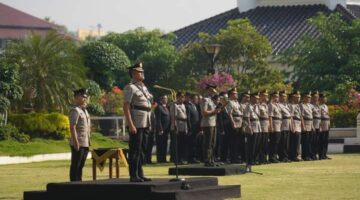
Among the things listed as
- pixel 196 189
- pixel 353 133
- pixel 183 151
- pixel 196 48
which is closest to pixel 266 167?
pixel 183 151

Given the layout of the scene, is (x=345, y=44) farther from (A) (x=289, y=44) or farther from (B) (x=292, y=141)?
(B) (x=292, y=141)

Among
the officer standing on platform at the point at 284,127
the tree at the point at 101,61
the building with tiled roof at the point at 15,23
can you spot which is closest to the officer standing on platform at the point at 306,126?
the officer standing on platform at the point at 284,127

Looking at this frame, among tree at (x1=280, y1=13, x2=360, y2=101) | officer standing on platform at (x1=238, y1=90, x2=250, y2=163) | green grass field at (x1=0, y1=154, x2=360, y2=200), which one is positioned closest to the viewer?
green grass field at (x1=0, y1=154, x2=360, y2=200)

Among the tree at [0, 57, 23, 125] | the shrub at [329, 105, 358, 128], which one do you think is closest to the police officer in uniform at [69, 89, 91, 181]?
the tree at [0, 57, 23, 125]

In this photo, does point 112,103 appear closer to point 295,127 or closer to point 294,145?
point 294,145

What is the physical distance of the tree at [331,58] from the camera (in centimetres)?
4659

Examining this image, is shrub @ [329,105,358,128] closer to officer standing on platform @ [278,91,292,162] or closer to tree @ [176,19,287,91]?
tree @ [176,19,287,91]

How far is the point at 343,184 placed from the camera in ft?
68.6

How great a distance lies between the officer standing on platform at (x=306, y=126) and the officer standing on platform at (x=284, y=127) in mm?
712

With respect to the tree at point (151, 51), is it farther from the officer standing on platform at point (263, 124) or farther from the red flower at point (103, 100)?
the officer standing on platform at point (263, 124)

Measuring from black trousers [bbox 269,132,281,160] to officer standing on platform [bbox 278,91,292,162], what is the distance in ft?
1.11

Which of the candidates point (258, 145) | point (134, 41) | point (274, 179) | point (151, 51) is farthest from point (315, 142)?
point (134, 41)

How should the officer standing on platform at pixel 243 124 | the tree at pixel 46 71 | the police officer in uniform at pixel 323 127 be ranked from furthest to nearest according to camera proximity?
the tree at pixel 46 71
the police officer in uniform at pixel 323 127
the officer standing on platform at pixel 243 124

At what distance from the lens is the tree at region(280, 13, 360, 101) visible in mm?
46594
